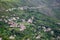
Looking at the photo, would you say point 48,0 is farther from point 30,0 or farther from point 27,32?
point 27,32

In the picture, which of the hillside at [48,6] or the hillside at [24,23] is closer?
the hillside at [24,23]

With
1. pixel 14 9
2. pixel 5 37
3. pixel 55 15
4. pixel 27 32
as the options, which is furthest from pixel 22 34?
pixel 55 15

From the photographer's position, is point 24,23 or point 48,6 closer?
point 24,23

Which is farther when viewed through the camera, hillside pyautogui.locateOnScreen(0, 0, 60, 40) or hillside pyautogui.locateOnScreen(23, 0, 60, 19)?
hillside pyautogui.locateOnScreen(23, 0, 60, 19)

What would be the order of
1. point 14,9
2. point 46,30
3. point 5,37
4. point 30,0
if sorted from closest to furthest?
point 5,37, point 46,30, point 14,9, point 30,0

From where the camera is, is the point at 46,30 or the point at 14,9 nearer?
the point at 46,30

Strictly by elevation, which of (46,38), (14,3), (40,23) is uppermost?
(14,3)

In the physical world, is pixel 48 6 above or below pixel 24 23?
above

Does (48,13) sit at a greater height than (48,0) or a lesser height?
lesser
